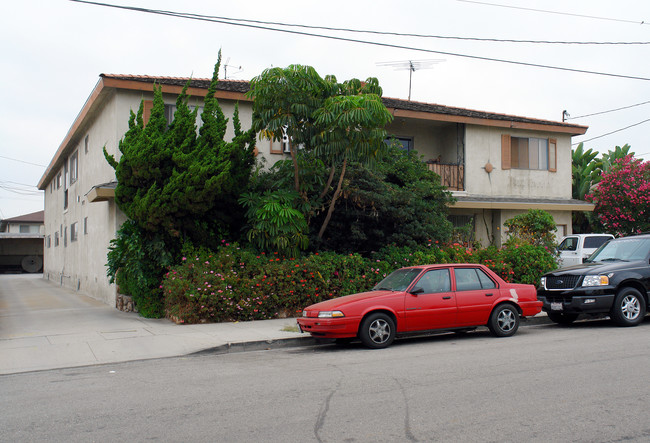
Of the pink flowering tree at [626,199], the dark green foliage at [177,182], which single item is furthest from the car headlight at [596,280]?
the pink flowering tree at [626,199]

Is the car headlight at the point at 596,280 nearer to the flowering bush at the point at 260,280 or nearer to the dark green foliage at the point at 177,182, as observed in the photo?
the flowering bush at the point at 260,280

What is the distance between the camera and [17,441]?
193 inches

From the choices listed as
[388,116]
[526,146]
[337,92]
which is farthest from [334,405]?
[526,146]

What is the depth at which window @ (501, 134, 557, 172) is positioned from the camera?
71.6ft

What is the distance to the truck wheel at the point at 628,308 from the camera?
1113cm

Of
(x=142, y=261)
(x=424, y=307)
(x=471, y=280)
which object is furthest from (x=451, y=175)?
(x=424, y=307)

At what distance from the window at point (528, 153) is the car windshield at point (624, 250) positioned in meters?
9.29

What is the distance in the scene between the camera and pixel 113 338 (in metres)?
10.8

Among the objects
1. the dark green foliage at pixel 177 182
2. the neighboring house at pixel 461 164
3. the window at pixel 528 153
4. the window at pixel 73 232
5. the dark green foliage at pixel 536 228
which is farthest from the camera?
the window at pixel 73 232

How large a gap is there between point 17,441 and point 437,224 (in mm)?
12708

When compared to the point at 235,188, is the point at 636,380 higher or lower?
lower

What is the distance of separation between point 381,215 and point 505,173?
848cm

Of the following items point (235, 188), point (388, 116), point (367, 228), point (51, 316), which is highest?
point (388, 116)

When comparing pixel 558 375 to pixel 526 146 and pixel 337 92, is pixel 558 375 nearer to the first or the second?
pixel 337 92
